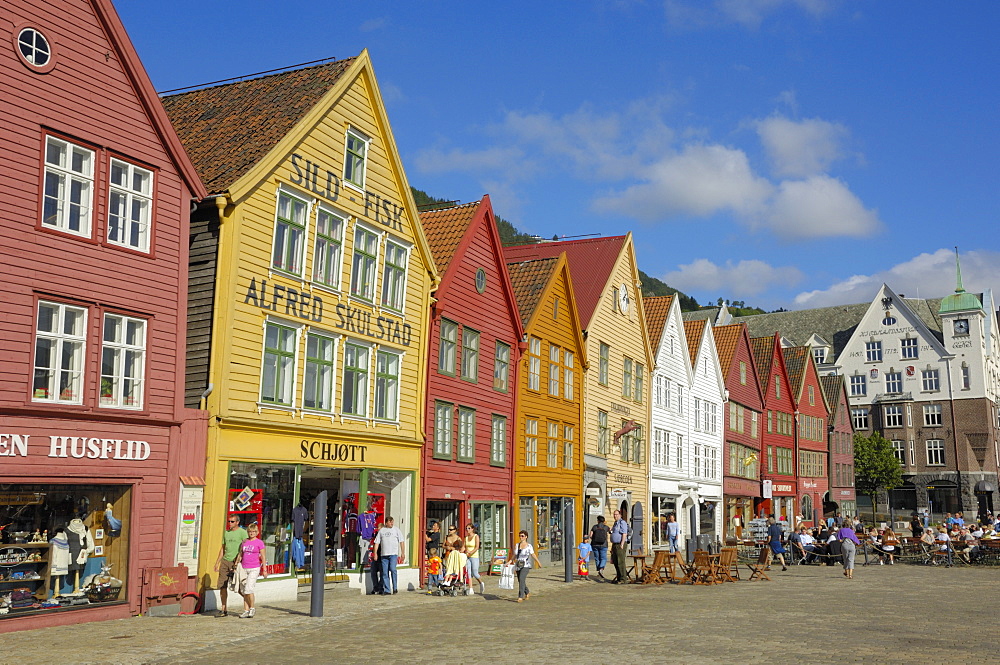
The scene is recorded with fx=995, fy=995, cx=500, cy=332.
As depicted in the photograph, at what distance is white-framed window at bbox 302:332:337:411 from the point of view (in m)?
22.0

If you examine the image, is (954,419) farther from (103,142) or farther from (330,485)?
(103,142)

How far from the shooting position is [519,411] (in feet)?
105

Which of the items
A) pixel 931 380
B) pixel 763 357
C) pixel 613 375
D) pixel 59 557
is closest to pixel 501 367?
pixel 613 375

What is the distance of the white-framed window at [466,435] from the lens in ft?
94.1

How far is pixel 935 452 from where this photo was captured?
271 ft

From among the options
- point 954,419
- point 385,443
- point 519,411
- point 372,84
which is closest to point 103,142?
point 372,84

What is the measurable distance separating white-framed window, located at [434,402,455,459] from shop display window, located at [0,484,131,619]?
1077 centimetres

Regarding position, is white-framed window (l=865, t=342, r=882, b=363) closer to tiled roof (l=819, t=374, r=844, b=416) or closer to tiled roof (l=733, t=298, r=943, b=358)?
tiled roof (l=733, t=298, r=943, b=358)

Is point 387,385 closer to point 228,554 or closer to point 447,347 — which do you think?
point 447,347

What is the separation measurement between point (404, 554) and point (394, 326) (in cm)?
582

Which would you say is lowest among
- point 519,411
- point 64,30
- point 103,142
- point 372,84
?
point 519,411

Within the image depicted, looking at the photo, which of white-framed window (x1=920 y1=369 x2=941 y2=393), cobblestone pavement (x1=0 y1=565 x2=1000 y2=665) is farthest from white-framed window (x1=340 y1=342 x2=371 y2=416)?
white-framed window (x1=920 y1=369 x2=941 y2=393)

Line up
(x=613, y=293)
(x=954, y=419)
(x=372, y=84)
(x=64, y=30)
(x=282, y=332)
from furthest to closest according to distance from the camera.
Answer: (x=954, y=419) → (x=613, y=293) → (x=372, y=84) → (x=282, y=332) → (x=64, y=30)

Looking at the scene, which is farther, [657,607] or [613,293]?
[613,293]
